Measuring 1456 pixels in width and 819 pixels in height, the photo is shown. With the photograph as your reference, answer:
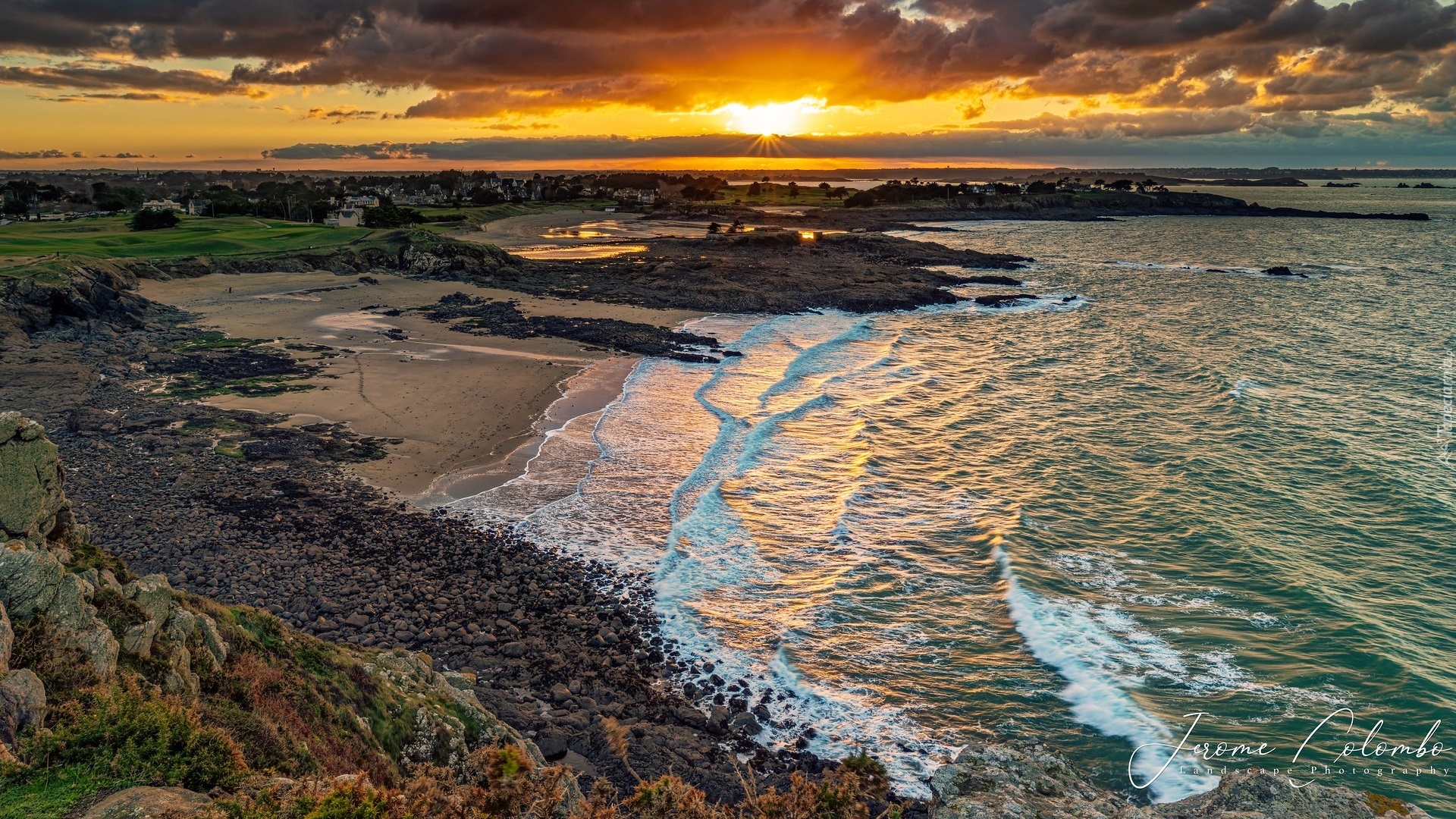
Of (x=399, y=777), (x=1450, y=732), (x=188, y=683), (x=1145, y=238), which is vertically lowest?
(x=1450, y=732)

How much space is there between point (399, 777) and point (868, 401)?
25.9m

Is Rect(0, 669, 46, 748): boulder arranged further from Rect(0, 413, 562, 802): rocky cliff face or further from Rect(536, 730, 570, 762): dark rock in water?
Rect(536, 730, 570, 762): dark rock in water

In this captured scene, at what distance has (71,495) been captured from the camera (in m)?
18.5

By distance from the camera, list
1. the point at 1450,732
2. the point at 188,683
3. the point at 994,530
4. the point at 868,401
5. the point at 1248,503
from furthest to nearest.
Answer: the point at 868,401 → the point at 1248,503 → the point at 994,530 → the point at 1450,732 → the point at 188,683

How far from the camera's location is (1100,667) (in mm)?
14242

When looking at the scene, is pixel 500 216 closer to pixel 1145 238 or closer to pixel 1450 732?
pixel 1145 238

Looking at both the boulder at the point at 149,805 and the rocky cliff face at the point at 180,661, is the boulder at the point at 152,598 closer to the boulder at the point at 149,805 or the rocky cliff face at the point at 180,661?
the rocky cliff face at the point at 180,661

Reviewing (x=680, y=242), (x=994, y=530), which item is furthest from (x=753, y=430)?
(x=680, y=242)

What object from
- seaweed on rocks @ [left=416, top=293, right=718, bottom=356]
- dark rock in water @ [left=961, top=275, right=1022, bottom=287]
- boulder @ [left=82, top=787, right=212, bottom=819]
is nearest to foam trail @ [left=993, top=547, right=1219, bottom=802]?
boulder @ [left=82, top=787, right=212, bottom=819]

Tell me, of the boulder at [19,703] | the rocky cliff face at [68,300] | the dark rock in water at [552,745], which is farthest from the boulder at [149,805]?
the rocky cliff face at [68,300]

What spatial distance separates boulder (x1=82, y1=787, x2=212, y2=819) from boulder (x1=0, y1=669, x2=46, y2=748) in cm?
99

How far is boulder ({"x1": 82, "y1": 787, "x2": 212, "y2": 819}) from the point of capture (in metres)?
5.75

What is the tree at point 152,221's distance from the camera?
7306 centimetres

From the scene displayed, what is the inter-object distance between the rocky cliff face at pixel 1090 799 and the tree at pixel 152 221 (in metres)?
88.0
